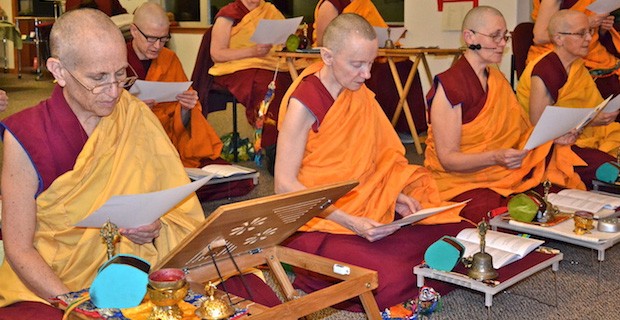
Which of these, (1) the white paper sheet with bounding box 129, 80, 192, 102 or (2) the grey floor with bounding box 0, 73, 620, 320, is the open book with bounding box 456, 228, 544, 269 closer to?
(2) the grey floor with bounding box 0, 73, 620, 320

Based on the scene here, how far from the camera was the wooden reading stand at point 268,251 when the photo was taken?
196 centimetres

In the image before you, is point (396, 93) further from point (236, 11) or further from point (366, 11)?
point (236, 11)

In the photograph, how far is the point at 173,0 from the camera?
1079 cm

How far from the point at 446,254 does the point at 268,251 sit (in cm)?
75

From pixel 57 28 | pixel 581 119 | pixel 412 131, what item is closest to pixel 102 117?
pixel 57 28

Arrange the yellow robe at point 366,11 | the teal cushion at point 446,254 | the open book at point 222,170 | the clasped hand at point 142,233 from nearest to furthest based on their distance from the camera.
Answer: the clasped hand at point 142,233, the teal cushion at point 446,254, the open book at point 222,170, the yellow robe at point 366,11

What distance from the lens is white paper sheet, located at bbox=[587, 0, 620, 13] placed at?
16.1ft

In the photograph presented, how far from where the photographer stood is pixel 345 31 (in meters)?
3.04

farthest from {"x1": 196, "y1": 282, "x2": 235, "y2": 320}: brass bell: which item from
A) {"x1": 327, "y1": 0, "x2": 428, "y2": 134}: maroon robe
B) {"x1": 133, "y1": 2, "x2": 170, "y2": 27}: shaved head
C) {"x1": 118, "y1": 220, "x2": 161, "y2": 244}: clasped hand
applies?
{"x1": 327, "y1": 0, "x2": 428, "y2": 134}: maroon robe

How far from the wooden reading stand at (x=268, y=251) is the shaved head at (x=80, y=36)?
1.94 ft

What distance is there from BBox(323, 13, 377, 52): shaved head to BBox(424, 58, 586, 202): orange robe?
108 centimetres

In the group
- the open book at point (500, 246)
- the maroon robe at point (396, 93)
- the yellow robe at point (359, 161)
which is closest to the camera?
the open book at point (500, 246)

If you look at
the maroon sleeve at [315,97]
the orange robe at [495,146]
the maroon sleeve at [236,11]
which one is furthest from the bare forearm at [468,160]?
the maroon sleeve at [236,11]

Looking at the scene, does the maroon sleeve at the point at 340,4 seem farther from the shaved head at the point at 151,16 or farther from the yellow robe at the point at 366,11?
the shaved head at the point at 151,16
